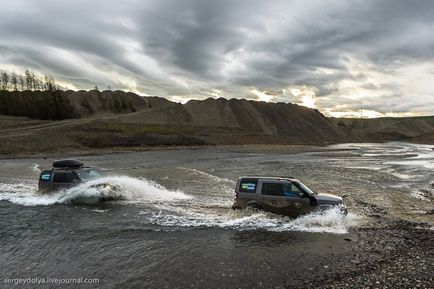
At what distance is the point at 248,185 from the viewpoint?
1858 centimetres

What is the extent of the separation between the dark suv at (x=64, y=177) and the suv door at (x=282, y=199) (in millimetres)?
11624

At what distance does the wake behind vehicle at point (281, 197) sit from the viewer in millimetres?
17078

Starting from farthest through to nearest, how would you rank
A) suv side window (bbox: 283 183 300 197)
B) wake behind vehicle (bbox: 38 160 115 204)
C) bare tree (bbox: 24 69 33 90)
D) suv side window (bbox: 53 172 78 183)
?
bare tree (bbox: 24 69 33 90) < suv side window (bbox: 53 172 78 183) < wake behind vehicle (bbox: 38 160 115 204) < suv side window (bbox: 283 183 300 197)

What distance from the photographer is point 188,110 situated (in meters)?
171

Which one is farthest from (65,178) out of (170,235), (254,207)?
(254,207)

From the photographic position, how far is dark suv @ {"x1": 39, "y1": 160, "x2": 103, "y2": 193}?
22828 mm

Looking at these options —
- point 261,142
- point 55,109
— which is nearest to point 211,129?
point 261,142

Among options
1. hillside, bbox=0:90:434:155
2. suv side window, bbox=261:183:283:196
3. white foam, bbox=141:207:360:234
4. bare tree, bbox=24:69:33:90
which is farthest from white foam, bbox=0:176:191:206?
bare tree, bbox=24:69:33:90

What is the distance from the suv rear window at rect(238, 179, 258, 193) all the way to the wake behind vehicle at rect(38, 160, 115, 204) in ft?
28.7

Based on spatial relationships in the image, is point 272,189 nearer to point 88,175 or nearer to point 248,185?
point 248,185

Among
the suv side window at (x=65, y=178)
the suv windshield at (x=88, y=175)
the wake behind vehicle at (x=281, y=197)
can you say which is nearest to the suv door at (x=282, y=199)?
the wake behind vehicle at (x=281, y=197)

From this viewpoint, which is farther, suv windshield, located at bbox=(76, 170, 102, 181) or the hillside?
the hillside

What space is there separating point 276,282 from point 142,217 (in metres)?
9.74

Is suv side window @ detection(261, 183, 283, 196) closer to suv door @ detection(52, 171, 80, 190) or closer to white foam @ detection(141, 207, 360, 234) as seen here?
white foam @ detection(141, 207, 360, 234)
